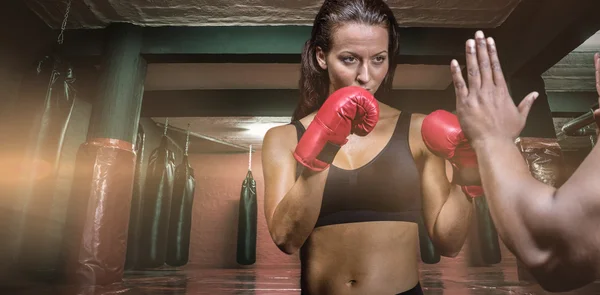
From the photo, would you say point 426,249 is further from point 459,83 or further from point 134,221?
point 459,83

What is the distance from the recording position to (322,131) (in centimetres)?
99

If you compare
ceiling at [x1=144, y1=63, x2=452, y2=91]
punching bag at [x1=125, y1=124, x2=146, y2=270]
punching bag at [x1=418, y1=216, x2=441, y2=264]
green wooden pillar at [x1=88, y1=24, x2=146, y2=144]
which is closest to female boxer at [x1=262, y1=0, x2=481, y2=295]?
green wooden pillar at [x1=88, y1=24, x2=146, y2=144]

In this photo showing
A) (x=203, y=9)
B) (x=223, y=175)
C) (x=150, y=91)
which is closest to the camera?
(x=203, y=9)

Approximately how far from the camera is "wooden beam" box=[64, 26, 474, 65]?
4227 millimetres

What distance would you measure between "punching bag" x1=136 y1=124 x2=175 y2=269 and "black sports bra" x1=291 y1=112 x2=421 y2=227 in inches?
182

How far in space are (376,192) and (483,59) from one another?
1.78 ft

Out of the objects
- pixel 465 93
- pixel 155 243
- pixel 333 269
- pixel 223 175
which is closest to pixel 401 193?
pixel 333 269

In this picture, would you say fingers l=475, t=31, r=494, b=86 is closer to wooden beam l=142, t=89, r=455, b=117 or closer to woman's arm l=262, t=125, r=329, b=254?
woman's arm l=262, t=125, r=329, b=254

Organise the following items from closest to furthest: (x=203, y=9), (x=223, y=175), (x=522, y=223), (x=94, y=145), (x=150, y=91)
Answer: (x=522, y=223) < (x=94, y=145) < (x=203, y=9) < (x=150, y=91) < (x=223, y=175)

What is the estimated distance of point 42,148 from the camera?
9.76ft

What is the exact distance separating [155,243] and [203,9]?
11.0 ft

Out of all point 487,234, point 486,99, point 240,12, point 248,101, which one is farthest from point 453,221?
point 487,234

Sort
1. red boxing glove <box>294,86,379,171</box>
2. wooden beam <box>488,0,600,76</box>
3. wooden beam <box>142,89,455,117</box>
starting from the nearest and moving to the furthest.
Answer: red boxing glove <box>294,86,379,171</box>, wooden beam <box>488,0,600,76</box>, wooden beam <box>142,89,455,117</box>

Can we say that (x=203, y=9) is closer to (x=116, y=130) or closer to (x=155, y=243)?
(x=116, y=130)
